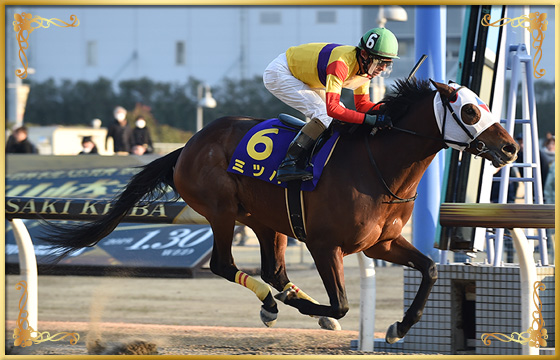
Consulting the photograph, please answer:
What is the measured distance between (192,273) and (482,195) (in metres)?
3.33

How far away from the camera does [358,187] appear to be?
15.2 ft

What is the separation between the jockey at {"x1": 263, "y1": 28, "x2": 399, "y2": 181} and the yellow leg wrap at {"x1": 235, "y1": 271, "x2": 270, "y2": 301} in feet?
2.45

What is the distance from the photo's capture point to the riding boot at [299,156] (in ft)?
15.3

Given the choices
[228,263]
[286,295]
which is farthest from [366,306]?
[228,263]

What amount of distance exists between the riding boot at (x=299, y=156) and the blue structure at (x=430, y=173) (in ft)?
7.72

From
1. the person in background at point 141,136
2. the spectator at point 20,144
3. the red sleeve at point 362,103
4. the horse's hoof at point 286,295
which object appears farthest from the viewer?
the spectator at point 20,144

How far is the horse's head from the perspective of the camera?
4.40 meters

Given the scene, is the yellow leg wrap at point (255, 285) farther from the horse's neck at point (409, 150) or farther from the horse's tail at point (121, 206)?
the horse's neck at point (409, 150)

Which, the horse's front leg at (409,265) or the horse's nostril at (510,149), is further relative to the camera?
the horse's front leg at (409,265)

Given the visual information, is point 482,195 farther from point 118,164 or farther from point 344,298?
point 118,164

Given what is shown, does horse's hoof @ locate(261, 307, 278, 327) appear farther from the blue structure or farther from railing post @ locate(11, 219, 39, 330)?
the blue structure

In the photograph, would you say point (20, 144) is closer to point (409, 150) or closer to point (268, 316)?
point (268, 316)

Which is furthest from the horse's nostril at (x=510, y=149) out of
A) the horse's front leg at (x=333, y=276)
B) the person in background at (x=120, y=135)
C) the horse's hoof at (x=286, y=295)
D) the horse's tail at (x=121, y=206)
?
the person in background at (x=120, y=135)

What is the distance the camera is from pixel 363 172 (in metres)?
4.68
